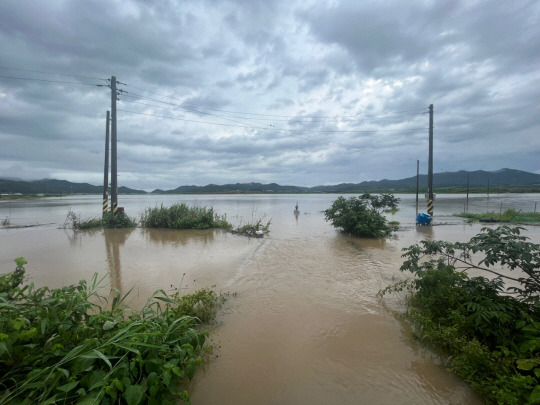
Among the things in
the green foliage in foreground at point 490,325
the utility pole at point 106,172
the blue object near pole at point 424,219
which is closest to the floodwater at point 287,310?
the green foliage in foreground at point 490,325

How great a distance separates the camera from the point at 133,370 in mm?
2059

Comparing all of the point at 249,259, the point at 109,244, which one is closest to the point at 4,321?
the point at 249,259

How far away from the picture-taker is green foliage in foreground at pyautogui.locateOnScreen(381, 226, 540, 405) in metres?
2.30

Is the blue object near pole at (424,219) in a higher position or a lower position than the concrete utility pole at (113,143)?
lower

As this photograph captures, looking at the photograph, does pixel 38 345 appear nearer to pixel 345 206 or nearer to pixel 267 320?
pixel 267 320

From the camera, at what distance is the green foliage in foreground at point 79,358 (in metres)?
1.82

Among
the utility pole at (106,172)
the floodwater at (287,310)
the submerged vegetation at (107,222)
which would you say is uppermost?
the utility pole at (106,172)

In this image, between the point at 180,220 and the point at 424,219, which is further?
the point at 424,219

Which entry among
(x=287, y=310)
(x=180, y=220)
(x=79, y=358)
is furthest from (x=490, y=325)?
(x=180, y=220)

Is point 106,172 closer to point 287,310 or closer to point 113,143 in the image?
point 113,143

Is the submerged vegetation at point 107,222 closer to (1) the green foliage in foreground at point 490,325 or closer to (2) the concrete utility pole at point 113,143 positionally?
(2) the concrete utility pole at point 113,143

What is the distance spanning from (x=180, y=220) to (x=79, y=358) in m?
11.8

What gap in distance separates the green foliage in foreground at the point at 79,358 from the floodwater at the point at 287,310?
0.64 m

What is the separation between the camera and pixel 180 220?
13.4 m
